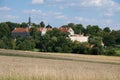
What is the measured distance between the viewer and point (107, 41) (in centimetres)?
13075

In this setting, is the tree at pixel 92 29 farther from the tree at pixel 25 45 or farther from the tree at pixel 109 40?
the tree at pixel 25 45

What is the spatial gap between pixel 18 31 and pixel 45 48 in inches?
2893

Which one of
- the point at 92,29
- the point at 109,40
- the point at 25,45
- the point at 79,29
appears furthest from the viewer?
the point at 79,29

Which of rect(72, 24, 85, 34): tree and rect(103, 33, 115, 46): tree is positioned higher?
rect(72, 24, 85, 34): tree

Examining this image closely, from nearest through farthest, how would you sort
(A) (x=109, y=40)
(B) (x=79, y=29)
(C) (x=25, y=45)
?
(C) (x=25, y=45)
(A) (x=109, y=40)
(B) (x=79, y=29)

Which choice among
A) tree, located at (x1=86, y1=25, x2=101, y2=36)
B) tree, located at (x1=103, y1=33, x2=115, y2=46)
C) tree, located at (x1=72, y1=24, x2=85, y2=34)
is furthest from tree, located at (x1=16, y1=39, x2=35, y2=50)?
tree, located at (x1=72, y1=24, x2=85, y2=34)

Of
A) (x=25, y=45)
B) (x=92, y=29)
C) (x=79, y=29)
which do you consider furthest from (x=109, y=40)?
(x=79, y=29)

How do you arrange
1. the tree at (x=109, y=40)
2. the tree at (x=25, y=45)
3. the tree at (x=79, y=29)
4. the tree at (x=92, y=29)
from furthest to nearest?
the tree at (x=79, y=29)
the tree at (x=92, y=29)
the tree at (x=109, y=40)
the tree at (x=25, y=45)

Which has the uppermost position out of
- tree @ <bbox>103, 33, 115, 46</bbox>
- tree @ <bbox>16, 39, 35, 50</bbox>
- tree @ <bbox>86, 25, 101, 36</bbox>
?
tree @ <bbox>86, 25, 101, 36</bbox>

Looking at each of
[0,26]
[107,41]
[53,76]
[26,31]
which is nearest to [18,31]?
[26,31]

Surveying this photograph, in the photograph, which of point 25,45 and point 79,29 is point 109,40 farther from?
point 79,29

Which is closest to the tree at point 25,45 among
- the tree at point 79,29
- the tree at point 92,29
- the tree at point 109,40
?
the tree at point 109,40

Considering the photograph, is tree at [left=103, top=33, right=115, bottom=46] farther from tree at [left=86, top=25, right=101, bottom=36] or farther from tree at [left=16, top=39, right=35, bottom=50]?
tree at [left=16, top=39, right=35, bottom=50]


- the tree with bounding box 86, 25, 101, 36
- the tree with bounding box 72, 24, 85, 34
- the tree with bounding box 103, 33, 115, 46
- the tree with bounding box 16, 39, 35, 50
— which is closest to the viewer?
the tree with bounding box 16, 39, 35, 50
